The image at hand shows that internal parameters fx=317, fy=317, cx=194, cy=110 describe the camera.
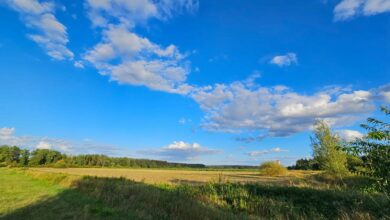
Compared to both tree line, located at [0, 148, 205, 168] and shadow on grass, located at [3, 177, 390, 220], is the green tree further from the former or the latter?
tree line, located at [0, 148, 205, 168]

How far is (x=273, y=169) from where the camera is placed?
5019 centimetres

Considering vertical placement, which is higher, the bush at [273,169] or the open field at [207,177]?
the bush at [273,169]

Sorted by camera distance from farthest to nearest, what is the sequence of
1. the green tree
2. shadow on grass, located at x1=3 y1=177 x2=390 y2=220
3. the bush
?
the bush, the green tree, shadow on grass, located at x1=3 y1=177 x2=390 y2=220

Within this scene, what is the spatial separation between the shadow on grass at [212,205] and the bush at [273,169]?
2945cm

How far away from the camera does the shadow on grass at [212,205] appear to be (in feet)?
38.1

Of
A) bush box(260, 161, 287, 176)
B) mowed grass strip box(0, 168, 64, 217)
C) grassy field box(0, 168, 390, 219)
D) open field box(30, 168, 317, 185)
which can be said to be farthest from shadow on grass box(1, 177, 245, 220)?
bush box(260, 161, 287, 176)

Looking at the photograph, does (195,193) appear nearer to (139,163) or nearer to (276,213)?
(276,213)

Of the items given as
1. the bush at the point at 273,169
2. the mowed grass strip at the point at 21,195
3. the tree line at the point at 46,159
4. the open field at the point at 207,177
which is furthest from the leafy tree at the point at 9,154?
the mowed grass strip at the point at 21,195

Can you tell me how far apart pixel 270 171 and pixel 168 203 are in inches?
1562

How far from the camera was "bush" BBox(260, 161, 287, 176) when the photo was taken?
49625mm

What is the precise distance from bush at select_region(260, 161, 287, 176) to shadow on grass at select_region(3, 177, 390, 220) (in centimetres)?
2945

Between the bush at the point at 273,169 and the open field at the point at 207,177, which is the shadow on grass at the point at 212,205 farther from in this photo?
the bush at the point at 273,169

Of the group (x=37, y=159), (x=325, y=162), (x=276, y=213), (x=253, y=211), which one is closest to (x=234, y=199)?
(x=253, y=211)

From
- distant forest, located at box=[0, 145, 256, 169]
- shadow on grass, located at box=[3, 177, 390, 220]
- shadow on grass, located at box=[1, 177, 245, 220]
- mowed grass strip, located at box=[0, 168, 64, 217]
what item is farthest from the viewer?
distant forest, located at box=[0, 145, 256, 169]
